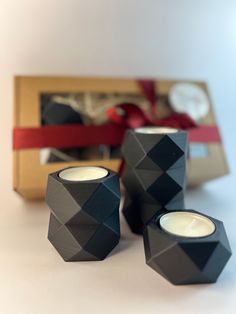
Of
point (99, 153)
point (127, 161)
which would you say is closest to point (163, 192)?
point (127, 161)

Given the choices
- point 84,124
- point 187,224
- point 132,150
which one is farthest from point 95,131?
point 187,224

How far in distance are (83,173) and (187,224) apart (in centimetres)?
13

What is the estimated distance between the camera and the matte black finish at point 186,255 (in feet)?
0.98

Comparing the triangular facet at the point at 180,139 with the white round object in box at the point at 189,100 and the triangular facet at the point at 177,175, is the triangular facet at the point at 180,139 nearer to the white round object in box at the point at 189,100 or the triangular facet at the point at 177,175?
the triangular facet at the point at 177,175

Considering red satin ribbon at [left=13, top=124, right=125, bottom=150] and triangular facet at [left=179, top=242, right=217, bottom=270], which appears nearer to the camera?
triangular facet at [left=179, top=242, right=217, bottom=270]

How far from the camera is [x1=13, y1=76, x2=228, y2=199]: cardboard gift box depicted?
0.50 meters

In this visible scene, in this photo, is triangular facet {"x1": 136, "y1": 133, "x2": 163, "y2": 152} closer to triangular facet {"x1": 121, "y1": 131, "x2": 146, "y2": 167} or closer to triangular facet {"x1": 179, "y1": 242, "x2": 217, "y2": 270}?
triangular facet {"x1": 121, "y1": 131, "x2": 146, "y2": 167}

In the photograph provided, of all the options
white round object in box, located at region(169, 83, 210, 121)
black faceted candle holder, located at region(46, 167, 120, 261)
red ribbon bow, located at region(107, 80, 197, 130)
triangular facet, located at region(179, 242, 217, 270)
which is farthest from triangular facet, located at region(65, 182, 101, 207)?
white round object in box, located at region(169, 83, 210, 121)

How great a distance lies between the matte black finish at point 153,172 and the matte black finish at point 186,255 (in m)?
0.07

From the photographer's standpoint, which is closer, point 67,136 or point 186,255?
point 186,255

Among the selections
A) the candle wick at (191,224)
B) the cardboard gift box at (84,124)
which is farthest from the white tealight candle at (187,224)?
the cardboard gift box at (84,124)

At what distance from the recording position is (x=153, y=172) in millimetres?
390

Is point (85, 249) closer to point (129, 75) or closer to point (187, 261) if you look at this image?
point (187, 261)

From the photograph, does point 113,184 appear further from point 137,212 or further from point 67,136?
point 67,136
